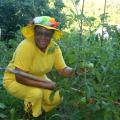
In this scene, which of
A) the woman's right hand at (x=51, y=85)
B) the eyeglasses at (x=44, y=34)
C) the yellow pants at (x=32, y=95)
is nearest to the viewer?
the woman's right hand at (x=51, y=85)

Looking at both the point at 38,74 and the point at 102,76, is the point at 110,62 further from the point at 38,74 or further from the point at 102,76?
the point at 38,74

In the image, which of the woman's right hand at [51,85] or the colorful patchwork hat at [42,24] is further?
the colorful patchwork hat at [42,24]

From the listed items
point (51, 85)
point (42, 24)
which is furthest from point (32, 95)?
point (42, 24)

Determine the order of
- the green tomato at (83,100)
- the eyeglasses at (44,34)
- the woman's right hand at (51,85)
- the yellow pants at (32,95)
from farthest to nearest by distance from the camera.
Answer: the yellow pants at (32,95), the eyeglasses at (44,34), the woman's right hand at (51,85), the green tomato at (83,100)

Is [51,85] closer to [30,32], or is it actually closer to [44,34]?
[44,34]

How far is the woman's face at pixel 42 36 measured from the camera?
3428mm

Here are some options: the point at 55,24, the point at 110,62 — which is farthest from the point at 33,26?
the point at 110,62

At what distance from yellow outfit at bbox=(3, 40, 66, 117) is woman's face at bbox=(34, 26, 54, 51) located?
0.15 ft

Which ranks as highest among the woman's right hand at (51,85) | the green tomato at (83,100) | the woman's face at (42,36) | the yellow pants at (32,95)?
the woman's face at (42,36)

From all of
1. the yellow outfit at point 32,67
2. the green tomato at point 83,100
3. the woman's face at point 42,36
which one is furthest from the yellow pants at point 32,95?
the green tomato at point 83,100

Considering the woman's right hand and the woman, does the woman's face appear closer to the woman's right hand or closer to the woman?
the woman

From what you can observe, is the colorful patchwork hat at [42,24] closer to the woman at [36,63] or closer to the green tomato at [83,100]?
the woman at [36,63]

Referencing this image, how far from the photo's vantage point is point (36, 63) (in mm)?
3594

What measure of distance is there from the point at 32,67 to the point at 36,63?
0.05 metres
